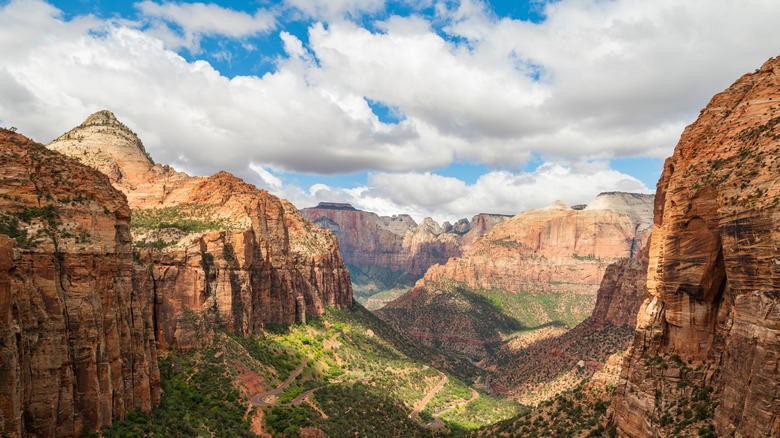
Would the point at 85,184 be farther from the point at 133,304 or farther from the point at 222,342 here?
the point at 222,342

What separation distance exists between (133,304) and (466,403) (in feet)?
272

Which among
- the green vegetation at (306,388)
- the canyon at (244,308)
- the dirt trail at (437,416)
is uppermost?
the canyon at (244,308)

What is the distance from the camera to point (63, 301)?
112 feet

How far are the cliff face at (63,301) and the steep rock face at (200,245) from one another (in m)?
16.5

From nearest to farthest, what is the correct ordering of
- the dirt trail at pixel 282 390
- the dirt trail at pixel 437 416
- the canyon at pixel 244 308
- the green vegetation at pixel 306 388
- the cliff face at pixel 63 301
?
1. the canyon at pixel 244 308
2. the cliff face at pixel 63 301
3. the green vegetation at pixel 306 388
4. the dirt trail at pixel 282 390
5. the dirt trail at pixel 437 416

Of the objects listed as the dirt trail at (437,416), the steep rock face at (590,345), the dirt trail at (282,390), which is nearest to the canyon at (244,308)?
the dirt trail at (282,390)

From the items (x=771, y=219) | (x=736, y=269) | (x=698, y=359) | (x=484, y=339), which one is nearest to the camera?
(x=771, y=219)

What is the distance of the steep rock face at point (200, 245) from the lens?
225 ft

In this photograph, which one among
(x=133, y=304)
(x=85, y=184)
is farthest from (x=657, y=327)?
(x=85, y=184)

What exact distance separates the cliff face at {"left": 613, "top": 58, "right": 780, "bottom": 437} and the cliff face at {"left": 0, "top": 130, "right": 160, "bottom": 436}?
4844 cm

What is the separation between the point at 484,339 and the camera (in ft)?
641

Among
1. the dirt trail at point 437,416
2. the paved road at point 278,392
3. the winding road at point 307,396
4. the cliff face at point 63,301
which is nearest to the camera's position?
the cliff face at point 63,301

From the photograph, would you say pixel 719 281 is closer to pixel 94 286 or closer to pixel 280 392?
pixel 94 286

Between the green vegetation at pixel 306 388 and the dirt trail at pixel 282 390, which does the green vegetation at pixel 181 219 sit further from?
the dirt trail at pixel 282 390
